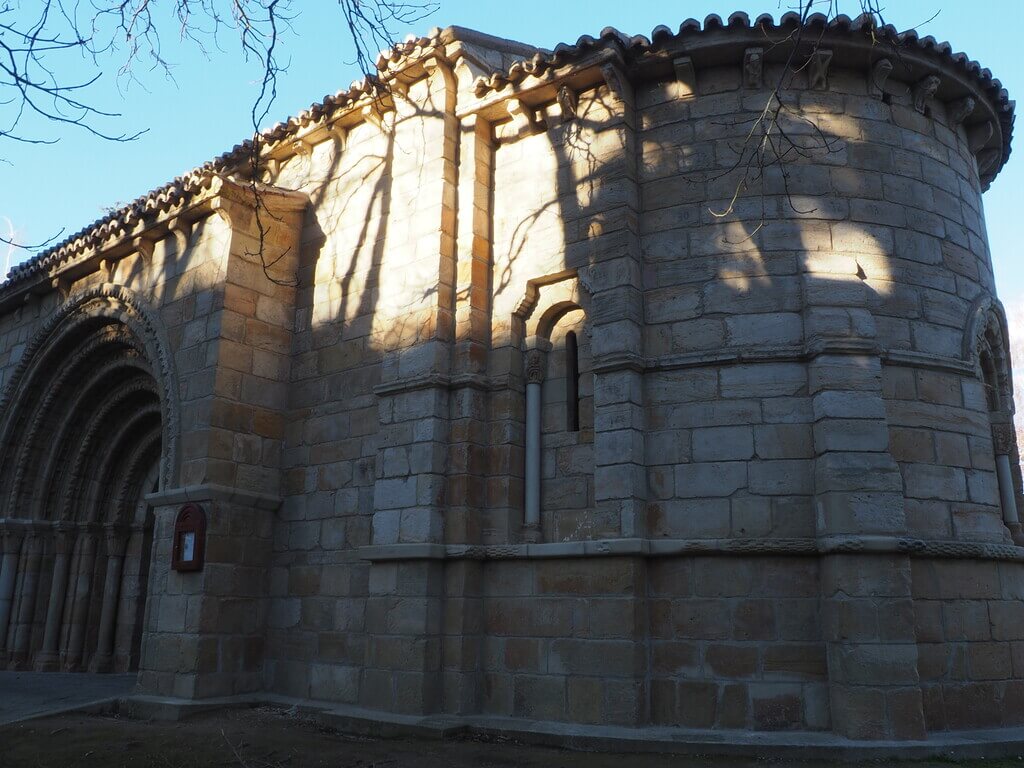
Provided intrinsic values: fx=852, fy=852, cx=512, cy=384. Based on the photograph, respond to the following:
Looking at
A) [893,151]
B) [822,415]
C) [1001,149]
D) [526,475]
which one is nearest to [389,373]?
[526,475]

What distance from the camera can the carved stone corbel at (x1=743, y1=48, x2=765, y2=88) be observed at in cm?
720

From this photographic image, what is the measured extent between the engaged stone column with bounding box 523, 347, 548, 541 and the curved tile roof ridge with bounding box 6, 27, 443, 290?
3.12 meters

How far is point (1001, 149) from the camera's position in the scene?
28.9 ft

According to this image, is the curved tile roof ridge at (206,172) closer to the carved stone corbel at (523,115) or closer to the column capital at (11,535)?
the carved stone corbel at (523,115)

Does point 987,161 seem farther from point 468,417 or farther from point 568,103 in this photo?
point 468,417

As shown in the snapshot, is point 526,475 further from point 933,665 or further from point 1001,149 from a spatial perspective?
point 1001,149

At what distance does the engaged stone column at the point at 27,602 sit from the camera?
11594 millimetres

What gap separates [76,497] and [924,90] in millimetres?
11622

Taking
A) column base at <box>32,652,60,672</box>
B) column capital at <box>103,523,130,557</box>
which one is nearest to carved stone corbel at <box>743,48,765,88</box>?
column capital at <box>103,523,130,557</box>

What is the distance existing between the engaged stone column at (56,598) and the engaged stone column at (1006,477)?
11375mm

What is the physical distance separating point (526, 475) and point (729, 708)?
7.99 ft

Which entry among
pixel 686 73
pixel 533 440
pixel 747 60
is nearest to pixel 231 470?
pixel 533 440

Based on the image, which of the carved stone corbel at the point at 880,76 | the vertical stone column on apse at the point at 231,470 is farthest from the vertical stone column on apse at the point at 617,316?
the vertical stone column on apse at the point at 231,470

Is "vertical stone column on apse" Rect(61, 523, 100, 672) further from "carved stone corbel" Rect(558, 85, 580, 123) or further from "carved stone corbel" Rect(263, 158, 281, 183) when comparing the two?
"carved stone corbel" Rect(558, 85, 580, 123)
